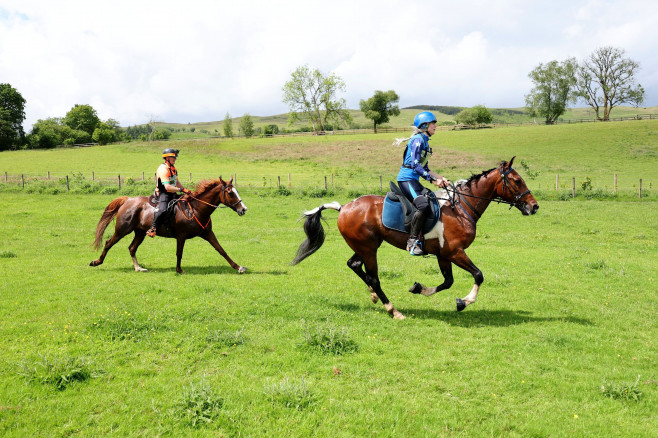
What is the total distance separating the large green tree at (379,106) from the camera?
102 m

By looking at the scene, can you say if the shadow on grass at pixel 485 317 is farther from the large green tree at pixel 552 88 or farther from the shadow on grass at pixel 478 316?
the large green tree at pixel 552 88

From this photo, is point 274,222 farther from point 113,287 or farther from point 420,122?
point 420,122

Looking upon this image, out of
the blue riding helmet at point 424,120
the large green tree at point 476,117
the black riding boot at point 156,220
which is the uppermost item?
the large green tree at point 476,117

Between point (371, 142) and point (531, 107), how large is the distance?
4994 centimetres

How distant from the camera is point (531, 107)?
98.6 m

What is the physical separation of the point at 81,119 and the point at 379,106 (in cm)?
7623

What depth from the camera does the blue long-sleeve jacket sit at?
8.40 meters

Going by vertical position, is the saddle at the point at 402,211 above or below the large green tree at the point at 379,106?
below

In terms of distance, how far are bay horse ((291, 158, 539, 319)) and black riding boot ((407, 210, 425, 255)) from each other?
0.25 meters

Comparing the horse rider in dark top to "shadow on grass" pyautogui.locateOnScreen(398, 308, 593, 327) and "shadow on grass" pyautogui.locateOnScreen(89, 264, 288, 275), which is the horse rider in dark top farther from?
"shadow on grass" pyautogui.locateOnScreen(398, 308, 593, 327)

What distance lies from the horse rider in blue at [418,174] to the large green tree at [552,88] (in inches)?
4008

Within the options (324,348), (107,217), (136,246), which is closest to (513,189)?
(324,348)

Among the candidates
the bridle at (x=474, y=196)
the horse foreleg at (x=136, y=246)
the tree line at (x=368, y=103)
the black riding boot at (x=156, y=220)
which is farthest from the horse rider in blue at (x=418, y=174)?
the tree line at (x=368, y=103)

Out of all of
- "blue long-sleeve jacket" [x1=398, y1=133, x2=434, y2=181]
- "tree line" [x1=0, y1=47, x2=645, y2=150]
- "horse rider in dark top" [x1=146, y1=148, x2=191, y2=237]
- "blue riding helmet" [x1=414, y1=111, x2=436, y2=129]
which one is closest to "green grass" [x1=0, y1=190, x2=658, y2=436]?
"horse rider in dark top" [x1=146, y1=148, x2=191, y2=237]
